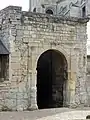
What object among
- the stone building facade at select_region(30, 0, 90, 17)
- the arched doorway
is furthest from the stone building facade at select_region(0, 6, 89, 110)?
the stone building facade at select_region(30, 0, 90, 17)

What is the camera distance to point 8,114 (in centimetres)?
1262

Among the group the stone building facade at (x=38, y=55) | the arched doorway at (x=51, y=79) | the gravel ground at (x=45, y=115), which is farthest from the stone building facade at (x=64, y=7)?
the gravel ground at (x=45, y=115)

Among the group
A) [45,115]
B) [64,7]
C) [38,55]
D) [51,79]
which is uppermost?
[64,7]

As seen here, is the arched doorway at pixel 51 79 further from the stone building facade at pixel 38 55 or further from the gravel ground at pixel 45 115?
the gravel ground at pixel 45 115

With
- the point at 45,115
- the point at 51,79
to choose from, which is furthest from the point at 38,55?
the point at 51,79

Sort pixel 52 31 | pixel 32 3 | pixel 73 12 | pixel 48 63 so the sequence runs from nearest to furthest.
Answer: pixel 52 31
pixel 48 63
pixel 73 12
pixel 32 3

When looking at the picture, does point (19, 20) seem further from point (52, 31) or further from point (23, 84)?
point (23, 84)

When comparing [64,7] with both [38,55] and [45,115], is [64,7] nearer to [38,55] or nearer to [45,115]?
[38,55]

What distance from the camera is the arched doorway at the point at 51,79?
15.5m

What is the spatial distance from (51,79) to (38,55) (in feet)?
10.8

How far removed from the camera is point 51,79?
1686 cm

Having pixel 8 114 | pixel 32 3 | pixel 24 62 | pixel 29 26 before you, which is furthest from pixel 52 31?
pixel 32 3

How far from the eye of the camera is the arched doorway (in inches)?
610

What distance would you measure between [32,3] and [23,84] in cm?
2053
